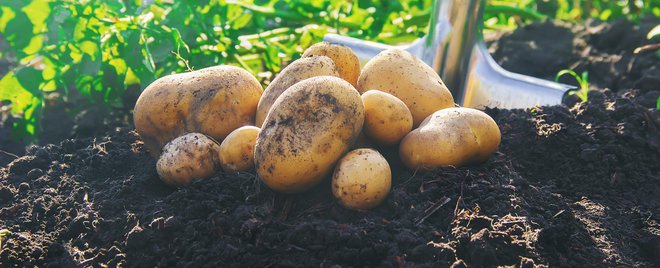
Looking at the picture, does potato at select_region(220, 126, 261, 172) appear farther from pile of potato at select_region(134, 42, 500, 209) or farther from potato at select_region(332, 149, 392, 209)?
potato at select_region(332, 149, 392, 209)

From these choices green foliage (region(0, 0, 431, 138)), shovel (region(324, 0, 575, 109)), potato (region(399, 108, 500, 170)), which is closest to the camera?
potato (region(399, 108, 500, 170))

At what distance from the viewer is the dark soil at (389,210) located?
145 centimetres

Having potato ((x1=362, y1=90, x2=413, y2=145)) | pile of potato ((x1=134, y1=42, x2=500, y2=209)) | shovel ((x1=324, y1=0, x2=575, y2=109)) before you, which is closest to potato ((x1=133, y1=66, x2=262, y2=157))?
pile of potato ((x1=134, y1=42, x2=500, y2=209))

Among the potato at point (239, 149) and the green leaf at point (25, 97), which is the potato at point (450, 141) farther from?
the green leaf at point (25, 97)

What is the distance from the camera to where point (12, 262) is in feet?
5.10

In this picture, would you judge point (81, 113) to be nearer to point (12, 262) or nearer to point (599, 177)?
point (12, 262)

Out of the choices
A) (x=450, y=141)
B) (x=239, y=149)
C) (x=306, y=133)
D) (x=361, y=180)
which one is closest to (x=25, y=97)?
(x=239, y=149)

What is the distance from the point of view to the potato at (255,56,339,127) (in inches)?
73.1

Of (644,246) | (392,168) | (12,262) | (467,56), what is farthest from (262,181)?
(467,56)

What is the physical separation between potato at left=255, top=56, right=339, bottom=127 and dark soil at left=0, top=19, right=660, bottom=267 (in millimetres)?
224

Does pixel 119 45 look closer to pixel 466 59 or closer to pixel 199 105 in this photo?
pixel 199 105

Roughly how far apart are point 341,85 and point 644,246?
2.70 ft

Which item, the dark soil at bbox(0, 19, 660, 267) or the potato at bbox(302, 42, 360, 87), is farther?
the potato at bbox(302, 42, 360, 87)

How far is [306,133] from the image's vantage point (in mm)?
1622
